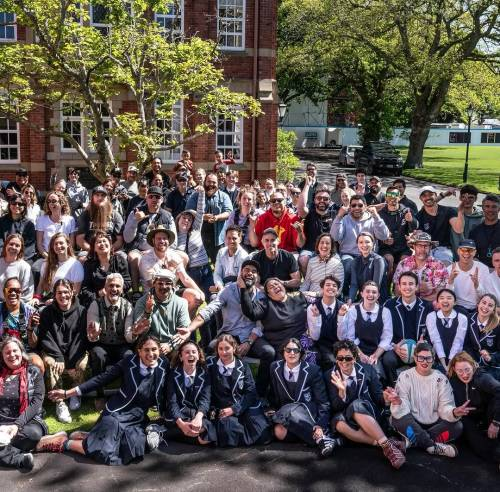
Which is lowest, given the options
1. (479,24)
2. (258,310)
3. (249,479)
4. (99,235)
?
(249,479)

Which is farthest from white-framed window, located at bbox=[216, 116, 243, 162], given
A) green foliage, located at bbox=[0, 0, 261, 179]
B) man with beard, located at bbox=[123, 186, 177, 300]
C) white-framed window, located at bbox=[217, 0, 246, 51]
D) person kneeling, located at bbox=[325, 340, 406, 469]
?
person kneeling, located at bbox=[325, 340, 406, 469]

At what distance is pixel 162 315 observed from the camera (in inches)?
297

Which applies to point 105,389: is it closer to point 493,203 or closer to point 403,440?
point 403,440

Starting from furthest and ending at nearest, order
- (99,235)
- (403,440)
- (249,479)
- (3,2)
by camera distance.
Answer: (3,2) → (99,235) → (403,440) → (249,479)

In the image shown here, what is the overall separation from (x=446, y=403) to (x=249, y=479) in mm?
2134

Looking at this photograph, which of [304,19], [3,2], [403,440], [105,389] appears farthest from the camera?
[304,19]

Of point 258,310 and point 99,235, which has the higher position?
point 99,235

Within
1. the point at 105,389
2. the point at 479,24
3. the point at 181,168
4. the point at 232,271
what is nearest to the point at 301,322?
the point at 232,271

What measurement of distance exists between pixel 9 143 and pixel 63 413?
15.2m

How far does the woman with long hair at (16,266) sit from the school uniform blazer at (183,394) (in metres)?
2.35

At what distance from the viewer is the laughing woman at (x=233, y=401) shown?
6.67 metres

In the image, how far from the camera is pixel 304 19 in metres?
34.2

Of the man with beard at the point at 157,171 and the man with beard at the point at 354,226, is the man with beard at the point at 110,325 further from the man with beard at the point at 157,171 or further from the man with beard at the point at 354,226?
the man with beard at the point at 157,171

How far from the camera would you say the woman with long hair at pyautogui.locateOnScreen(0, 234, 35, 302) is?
8.07m
